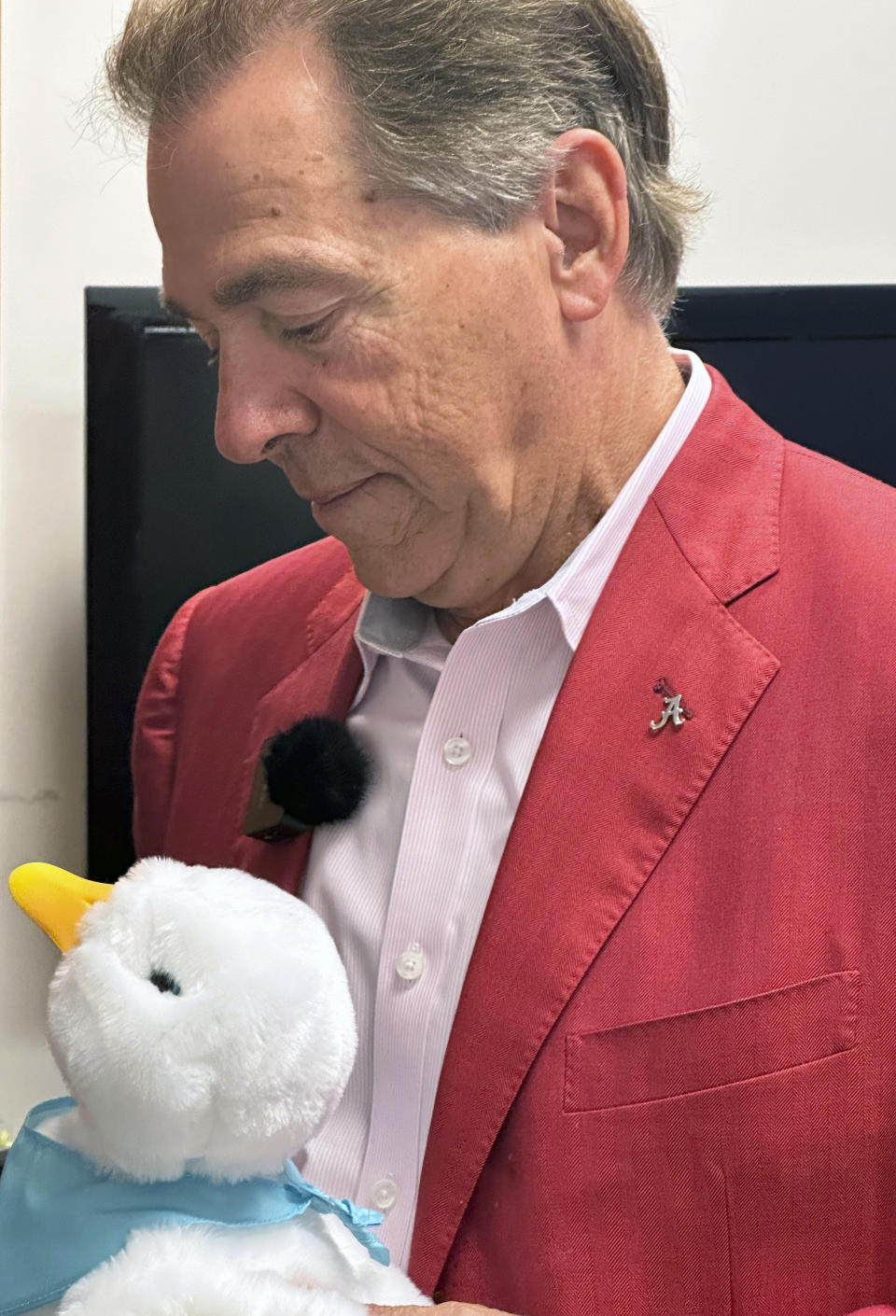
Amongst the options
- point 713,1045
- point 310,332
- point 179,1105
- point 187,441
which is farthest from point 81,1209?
point 187,441

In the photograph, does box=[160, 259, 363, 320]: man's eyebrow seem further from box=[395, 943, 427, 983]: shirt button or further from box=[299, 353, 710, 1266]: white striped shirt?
box=[395, 943, 427, 983]: shirt button

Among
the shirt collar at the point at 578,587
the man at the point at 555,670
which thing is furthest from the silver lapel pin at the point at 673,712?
the shirt collar at the point at 578,587

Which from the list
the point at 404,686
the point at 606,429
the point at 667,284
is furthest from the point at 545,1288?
the point at 667,284

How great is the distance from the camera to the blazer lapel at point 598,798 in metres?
1.12

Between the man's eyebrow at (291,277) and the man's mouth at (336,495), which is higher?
the man's eyebrow at (291,277)

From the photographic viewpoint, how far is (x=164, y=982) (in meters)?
0.91

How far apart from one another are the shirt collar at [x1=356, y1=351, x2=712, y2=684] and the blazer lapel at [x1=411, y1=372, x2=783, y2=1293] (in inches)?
1.5

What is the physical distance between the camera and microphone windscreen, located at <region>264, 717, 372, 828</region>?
4.24ft

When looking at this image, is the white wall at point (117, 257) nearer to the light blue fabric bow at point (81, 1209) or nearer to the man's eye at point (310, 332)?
the man's eye at point (310, 332)

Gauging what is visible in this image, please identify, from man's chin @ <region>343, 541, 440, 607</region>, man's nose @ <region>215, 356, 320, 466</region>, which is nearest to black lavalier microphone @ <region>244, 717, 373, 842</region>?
man's chin @ <region>343, 541, 440, 607</region>

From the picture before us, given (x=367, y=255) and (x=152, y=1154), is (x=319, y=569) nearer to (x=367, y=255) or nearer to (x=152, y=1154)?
(x=367, y=255)

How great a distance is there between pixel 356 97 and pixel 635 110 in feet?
0.95

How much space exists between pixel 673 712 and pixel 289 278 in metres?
0.44

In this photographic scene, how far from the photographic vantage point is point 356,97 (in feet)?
3.74
